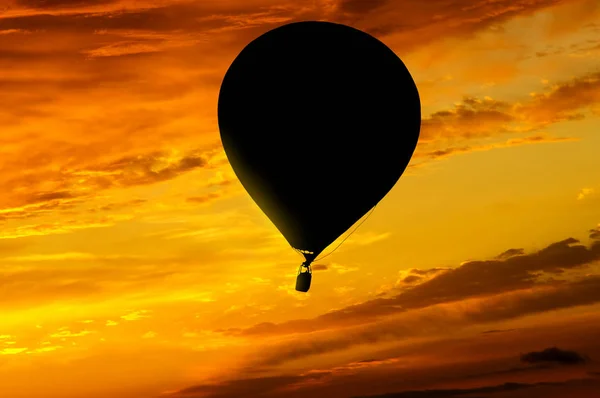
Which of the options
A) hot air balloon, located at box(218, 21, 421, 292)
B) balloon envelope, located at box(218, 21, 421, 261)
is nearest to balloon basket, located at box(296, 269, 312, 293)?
hot air balloon, located at box(218, 21, 421, 292)

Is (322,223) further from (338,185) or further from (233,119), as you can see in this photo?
(233,119)

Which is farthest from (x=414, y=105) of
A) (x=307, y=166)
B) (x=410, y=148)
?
(x=307, y=166)

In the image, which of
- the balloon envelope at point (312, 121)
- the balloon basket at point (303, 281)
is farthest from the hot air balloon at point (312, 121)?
the balloon basket at point (303, 281)

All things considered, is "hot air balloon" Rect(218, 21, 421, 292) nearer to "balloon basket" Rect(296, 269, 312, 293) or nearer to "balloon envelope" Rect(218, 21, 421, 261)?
"balloon envelope" Rect(218, 21, 421, 261)

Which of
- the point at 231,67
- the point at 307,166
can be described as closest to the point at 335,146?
the point at 307,166

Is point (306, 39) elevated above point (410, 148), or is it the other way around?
point (306, 39)

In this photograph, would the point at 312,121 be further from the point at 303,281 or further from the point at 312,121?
the point at 303,281
